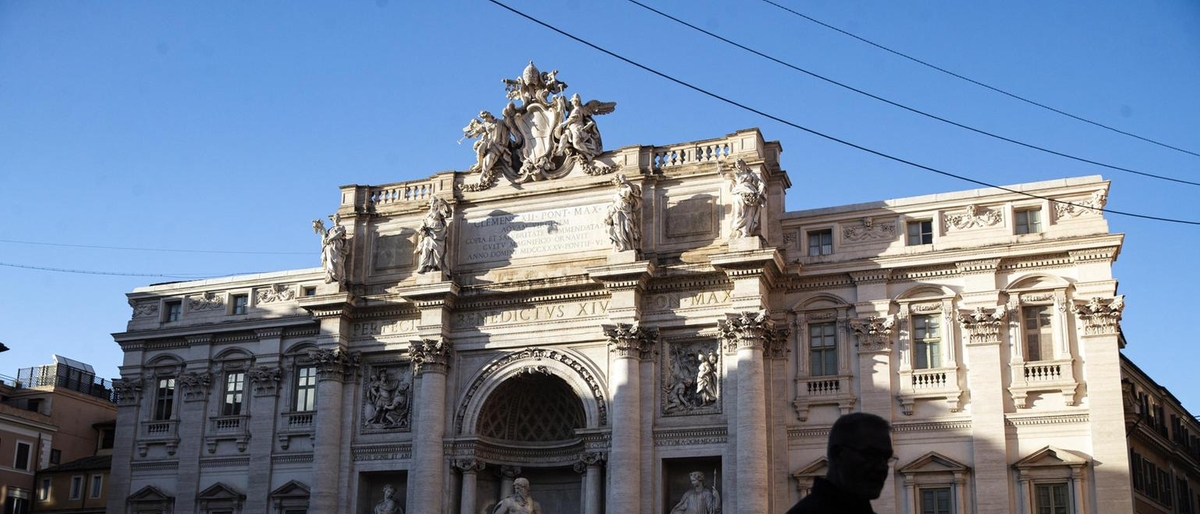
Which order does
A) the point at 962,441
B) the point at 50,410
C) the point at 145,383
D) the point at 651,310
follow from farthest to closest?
1. the point at 50,410
2. the point at 145,383
3. the point at 651,310
4. the point at 962,441

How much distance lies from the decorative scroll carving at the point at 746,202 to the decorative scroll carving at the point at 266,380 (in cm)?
1549

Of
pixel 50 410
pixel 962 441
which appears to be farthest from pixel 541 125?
pixel 50 410

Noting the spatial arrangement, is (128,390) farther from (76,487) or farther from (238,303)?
(76,487)

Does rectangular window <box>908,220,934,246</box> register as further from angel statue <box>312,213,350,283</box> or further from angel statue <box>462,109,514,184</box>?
angel statue <box>312,213,350,283</box>

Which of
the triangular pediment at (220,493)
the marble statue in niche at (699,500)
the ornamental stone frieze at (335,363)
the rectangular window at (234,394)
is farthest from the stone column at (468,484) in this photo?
the rectangular window at (234,394)

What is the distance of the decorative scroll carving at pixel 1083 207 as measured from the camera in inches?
1289

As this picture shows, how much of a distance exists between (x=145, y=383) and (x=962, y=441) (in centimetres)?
2630

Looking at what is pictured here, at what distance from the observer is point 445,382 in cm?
3675

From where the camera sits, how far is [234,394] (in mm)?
40812

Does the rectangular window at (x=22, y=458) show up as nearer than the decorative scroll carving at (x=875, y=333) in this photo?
No

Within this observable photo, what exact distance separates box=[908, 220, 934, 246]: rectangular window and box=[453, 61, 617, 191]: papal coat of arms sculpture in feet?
29.8

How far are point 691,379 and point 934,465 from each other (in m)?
6.75

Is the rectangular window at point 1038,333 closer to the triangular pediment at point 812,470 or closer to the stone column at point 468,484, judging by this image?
the triangular pediment at point 812,470

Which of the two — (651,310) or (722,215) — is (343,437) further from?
(722,215)
